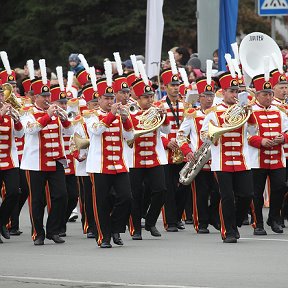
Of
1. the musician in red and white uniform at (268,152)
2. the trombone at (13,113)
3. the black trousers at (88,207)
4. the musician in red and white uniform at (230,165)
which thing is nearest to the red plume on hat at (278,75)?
the musician in red and white uniform at (268,152)

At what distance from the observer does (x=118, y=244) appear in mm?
18922

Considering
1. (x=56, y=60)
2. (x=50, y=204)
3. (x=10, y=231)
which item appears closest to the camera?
(x=50, y=204)

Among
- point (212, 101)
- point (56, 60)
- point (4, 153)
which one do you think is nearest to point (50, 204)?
point (4, 153)

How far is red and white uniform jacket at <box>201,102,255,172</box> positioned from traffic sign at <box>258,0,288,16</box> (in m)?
5.74

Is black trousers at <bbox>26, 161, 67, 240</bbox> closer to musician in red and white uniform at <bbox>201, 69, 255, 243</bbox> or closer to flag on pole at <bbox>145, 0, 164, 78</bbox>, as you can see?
musician in red and white uniform at <bbox>201, 69, 255, 243</bbox>

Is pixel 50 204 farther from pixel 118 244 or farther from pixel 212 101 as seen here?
pixel 212 101

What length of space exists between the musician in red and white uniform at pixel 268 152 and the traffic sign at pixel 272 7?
475 cm

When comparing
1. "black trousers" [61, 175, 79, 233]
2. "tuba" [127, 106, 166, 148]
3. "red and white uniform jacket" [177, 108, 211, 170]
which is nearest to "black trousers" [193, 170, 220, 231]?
"red and white uniform jacket" [177, 108, 211, 170]

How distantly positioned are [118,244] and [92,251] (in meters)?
0.62

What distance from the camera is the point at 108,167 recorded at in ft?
61.1

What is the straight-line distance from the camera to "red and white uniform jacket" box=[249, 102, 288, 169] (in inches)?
789

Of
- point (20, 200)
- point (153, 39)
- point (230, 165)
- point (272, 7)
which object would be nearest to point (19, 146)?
point (20, 200)

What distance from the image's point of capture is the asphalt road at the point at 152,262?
50.0 feet

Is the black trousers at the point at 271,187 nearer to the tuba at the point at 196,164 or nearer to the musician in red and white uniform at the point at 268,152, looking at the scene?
the musician in red and white uniform at the point at 268,152
